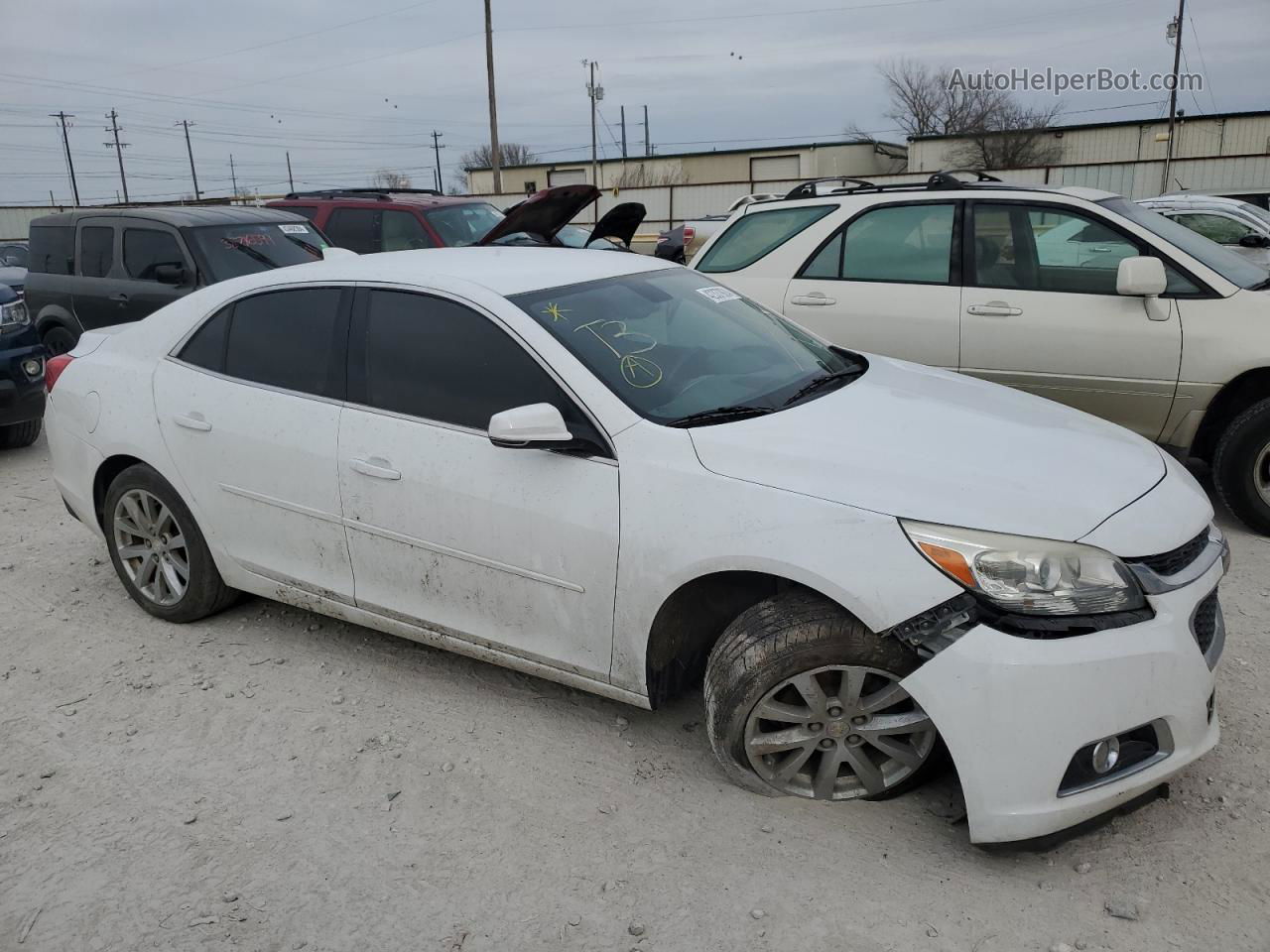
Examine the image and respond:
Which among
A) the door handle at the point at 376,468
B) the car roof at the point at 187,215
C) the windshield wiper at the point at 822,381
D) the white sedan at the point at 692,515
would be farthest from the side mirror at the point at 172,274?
the windshield wiper at the point at 822,381

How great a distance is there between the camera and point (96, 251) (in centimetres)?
880

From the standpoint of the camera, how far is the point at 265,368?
3941mm

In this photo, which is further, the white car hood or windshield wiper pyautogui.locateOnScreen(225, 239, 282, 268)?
windshield wiper pyautogui.locateOnScreen(225, 239, 282, 268)

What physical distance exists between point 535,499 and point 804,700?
1.04 m

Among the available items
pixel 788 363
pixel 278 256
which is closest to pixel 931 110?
pixel 278 256

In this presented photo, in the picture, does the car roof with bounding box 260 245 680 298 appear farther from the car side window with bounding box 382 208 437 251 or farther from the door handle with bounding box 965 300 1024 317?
the car side window with bounding box 382 208 437 251

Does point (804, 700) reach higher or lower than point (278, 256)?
lower

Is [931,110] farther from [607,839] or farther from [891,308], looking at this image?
[607,839]

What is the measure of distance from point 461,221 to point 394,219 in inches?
27.9

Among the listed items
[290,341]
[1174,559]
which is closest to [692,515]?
[1174,559]

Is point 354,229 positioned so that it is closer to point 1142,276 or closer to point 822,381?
point 1142,276

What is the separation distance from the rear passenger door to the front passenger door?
320 centimetres

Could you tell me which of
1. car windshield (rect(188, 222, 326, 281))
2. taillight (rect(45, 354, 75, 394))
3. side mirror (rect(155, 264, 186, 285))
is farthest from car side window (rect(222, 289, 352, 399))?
side mirror (rect(155, 264, 186, 285))

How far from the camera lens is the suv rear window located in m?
6.38
